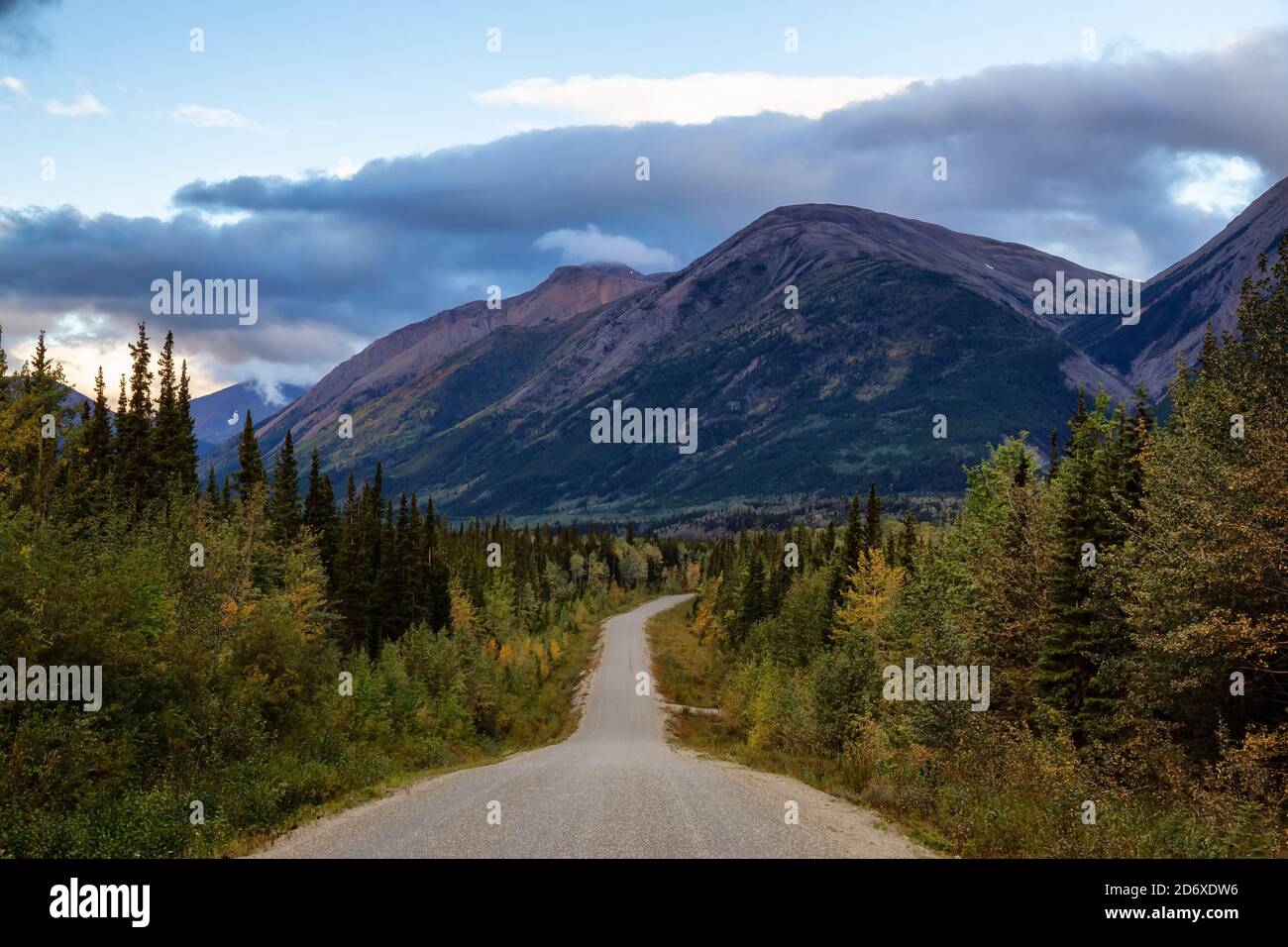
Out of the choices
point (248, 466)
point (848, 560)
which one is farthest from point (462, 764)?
point (248, 466)

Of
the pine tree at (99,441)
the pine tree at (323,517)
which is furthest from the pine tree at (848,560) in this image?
the pine tree at (99,441)

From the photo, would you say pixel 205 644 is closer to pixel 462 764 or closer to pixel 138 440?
pixel 462 764

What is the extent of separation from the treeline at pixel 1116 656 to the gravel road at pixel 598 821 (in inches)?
88.6

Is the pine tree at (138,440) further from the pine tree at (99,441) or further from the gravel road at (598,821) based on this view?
the gravel road at (598,821)

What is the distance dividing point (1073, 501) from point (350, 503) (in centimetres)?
7445

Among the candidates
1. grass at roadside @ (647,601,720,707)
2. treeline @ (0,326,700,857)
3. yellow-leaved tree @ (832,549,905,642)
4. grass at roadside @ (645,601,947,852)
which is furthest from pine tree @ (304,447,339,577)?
yellow-leaved tree @ (832,549,905,642)

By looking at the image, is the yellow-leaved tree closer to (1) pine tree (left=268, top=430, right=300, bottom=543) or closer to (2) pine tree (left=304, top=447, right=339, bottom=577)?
(1) pine tree (left=268, top=430, right=300, bottom=543)

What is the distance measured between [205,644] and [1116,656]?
26.2 m

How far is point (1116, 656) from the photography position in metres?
25.0

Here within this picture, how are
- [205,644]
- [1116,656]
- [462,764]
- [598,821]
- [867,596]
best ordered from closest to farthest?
[598,821] → [205,644] → [1116,656] → [462,764] → [867,596]

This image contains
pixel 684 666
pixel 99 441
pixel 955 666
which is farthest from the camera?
pixel 684 666

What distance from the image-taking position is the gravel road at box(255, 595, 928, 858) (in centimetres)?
1383

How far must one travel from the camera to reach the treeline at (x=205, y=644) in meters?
15.3
